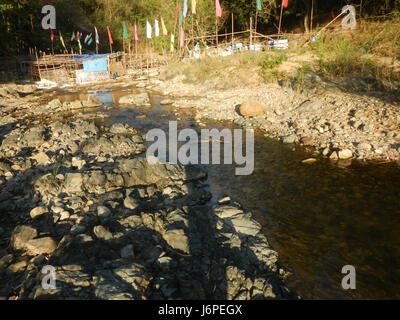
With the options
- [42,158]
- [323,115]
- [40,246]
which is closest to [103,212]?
[40,246]

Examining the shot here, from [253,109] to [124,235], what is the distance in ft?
26.8

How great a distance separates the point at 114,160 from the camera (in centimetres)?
773

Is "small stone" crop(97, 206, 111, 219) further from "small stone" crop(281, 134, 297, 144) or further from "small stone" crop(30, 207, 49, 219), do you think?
"small stone" crop(281, 134, 297, 144)

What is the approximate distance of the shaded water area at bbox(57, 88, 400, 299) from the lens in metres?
3.75

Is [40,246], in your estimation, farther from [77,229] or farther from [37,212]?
[37,212]

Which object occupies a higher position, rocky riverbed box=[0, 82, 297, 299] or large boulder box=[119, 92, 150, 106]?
large boulder box=[119, 92, 150, 106]

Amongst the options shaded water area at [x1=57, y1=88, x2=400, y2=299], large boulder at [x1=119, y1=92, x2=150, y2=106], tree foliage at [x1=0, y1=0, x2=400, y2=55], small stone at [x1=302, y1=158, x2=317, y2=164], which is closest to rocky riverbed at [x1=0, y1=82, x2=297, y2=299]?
shaded water area at [x1=57, y1=88, x2=400, y2=299]

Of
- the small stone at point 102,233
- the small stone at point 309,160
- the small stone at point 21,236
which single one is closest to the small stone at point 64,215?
the small stone at point 21,236

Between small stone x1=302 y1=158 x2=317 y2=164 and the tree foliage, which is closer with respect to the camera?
small stone x1=302 y1=158 x2=317 y2=164

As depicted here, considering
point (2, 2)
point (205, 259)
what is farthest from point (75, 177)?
point (2, 2)

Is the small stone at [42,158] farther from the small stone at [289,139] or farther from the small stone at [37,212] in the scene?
the small stone at [289,139]

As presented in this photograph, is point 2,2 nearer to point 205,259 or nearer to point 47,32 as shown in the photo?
point 47,32
